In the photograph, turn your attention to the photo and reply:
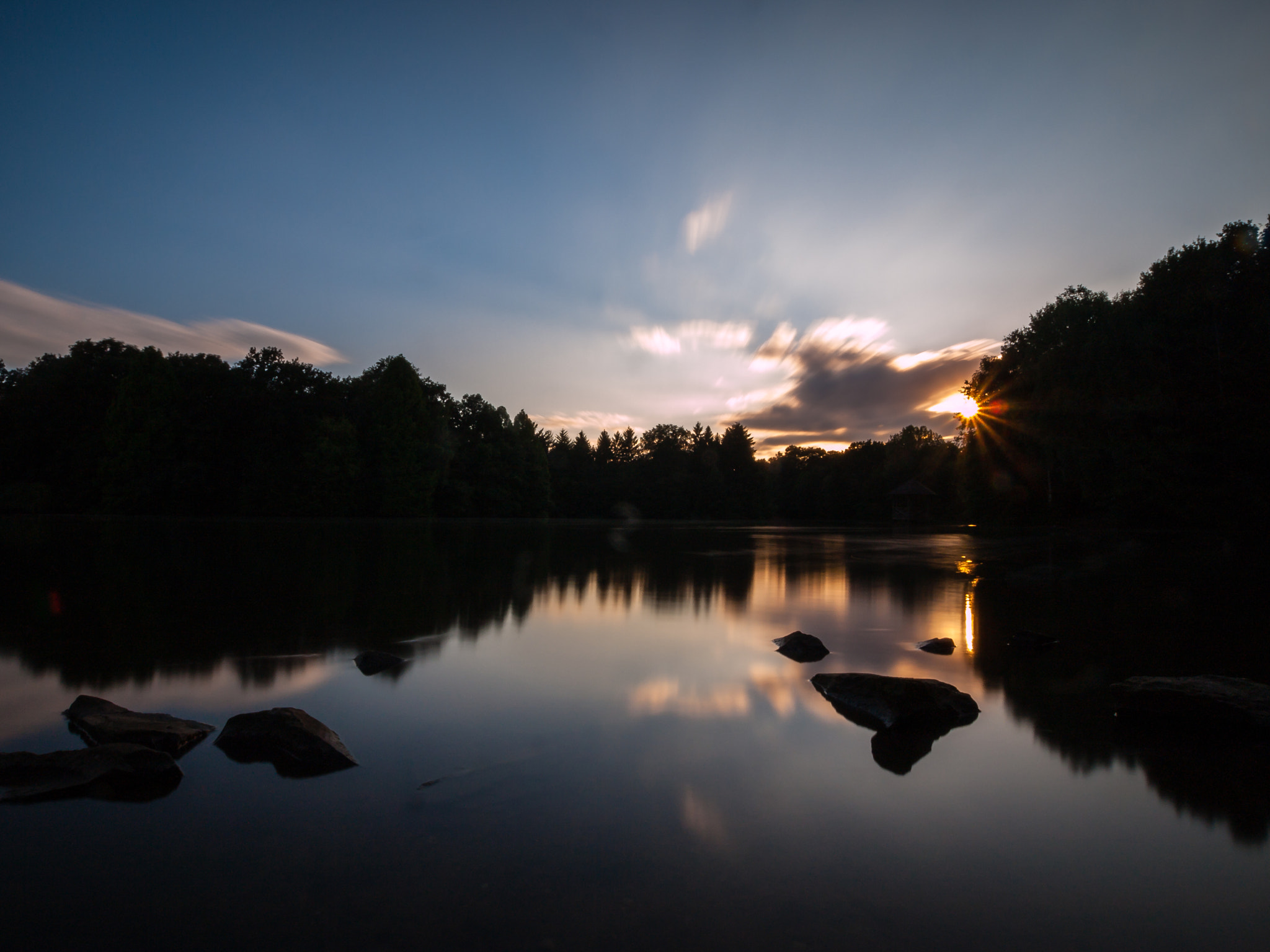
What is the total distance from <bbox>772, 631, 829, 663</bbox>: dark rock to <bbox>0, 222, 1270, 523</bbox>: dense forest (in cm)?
2316

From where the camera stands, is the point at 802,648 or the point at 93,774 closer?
the point at 93,774

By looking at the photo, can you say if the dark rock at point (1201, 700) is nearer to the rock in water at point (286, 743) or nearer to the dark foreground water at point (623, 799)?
the dark foreground water at point (623, 799)

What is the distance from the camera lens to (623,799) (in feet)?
13.5

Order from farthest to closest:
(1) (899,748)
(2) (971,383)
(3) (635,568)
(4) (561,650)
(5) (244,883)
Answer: (2) (971,383) < (3) (635,568) < (4) (561,650) < (1) (899,748) < (5) (244,883)

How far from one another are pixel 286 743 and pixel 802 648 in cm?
580

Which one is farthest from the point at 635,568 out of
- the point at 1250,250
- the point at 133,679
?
the point at 1250,250

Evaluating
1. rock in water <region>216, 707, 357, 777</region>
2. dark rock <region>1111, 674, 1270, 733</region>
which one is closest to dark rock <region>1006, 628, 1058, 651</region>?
dark rock <region>1111, 674, 1270, 733</region>

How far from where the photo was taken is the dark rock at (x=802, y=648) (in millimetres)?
8125

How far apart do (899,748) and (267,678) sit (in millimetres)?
5883

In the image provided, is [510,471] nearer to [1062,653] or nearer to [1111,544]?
[1111,544]

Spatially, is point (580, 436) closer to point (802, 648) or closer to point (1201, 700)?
point (802, 648)

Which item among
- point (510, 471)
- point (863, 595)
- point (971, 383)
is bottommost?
point (863, 595)

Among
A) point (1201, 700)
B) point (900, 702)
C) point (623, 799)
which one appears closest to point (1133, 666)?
point (1201, 700)

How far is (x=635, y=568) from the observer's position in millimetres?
18531
